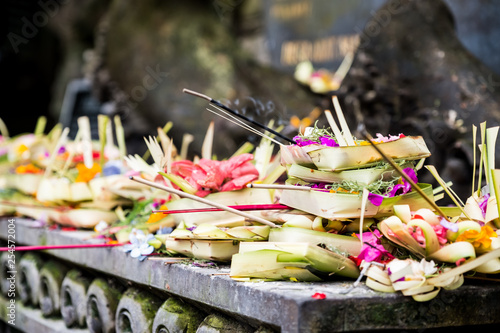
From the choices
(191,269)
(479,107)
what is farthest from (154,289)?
(479,107)

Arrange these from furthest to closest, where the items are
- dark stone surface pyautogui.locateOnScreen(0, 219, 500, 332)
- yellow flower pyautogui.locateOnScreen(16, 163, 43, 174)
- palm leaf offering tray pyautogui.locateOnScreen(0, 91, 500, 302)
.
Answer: yellow flower pyautogui.locateOnScreen(16, 163, 43, 174)
palm leaf offering tray pyautogui.locateOnScreen(0, 91, 500, 302)
dark stone surface pyautogui.locateOnScreen(0, 219, 500, 332)

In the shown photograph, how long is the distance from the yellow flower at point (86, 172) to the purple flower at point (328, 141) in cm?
163

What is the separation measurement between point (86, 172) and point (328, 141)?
5.53 feet

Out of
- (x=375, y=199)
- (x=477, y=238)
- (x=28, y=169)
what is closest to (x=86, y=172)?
(x=28, y=169)

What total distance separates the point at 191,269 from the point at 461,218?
3.02 feet

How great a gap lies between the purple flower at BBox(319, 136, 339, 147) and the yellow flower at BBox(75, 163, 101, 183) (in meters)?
1.63

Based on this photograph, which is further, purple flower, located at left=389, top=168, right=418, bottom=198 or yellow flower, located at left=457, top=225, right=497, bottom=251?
purple flower, located at left=389, top=168, right=418, bottom=198

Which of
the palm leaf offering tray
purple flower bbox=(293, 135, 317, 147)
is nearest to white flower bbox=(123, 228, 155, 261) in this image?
the palm leaf offering tray

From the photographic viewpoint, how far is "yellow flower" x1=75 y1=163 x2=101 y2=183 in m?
3.34

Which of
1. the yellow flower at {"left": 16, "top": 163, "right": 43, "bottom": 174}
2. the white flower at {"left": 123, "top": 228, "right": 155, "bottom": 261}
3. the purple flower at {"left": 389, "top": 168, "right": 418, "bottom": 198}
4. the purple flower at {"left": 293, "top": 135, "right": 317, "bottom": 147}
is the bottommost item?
the white flower at {"left": 123, "top": 228, "right": 155, "bottom": 261}

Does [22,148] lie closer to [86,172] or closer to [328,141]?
[86,172]

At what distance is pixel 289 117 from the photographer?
446 cm

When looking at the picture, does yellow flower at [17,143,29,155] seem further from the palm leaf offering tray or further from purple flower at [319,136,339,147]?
purple flower at [319,136,339,147]

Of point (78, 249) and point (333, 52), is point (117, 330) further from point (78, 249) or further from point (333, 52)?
point (333, 52)
